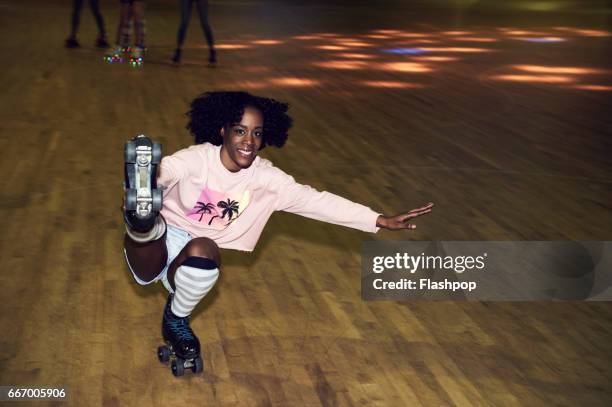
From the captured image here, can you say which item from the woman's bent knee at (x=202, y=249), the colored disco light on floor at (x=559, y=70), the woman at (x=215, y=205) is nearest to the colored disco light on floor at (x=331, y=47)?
the colored disco light on floor at (x=559, y=70)

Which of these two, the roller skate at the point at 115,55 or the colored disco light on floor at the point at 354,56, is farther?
the colored disco light on floor at the point at 354,56

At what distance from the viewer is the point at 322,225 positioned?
18.2 ft

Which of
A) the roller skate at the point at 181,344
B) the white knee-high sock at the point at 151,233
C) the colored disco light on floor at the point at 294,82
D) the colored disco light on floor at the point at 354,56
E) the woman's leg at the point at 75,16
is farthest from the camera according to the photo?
the colored disco light on floor at the point at 354,56

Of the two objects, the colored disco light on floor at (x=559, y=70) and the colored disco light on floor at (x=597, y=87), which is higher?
the colored disco light on floor at (x=597, y=87)

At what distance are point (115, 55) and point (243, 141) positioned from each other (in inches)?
361

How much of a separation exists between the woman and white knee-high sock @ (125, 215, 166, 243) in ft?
0.18

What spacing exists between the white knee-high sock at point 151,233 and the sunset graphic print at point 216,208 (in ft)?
0.75

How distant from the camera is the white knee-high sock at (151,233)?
3096 mm

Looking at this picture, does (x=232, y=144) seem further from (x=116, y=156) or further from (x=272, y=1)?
(x=272, y=1)

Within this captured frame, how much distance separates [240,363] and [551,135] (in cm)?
538

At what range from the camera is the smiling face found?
334 centimetres

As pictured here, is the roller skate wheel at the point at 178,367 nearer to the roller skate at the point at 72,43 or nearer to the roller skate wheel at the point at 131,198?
the roller skate wheel at the point at 131,198

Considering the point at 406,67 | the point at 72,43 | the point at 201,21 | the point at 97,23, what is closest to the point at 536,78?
the point at 406,67

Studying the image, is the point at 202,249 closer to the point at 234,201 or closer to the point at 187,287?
the point at 187,287
